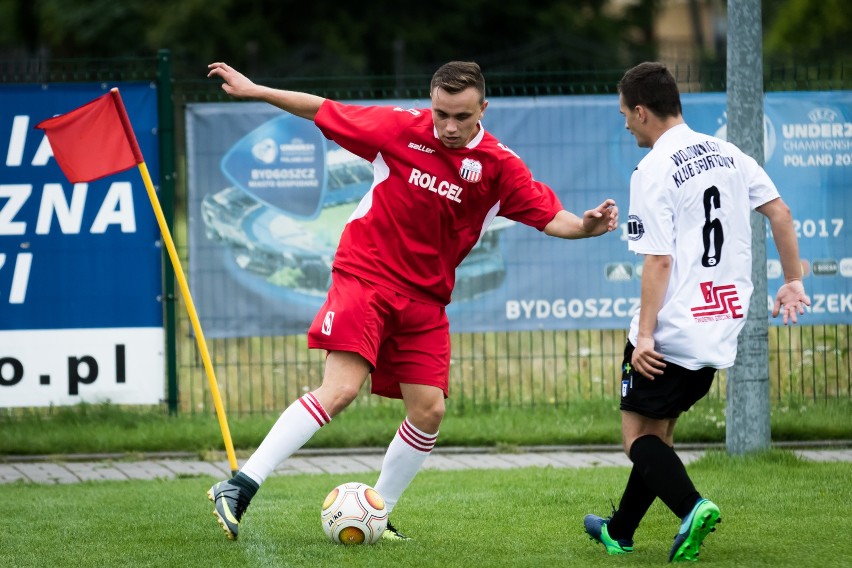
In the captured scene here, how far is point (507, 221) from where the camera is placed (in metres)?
10.1

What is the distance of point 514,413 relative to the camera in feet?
33.6

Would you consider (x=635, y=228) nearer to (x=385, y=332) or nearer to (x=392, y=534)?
(x=385, y=332)

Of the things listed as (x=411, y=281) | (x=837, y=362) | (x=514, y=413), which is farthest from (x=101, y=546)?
(x=837, y=362)

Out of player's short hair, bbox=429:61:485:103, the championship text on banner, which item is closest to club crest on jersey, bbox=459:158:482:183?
player's short hair, bbox=429:61:485:103

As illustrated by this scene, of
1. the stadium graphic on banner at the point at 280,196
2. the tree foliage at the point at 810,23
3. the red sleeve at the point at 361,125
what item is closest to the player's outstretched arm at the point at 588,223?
the red sleeve at the point at 361,125

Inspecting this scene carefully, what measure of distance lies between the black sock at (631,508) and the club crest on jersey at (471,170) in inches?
58.3

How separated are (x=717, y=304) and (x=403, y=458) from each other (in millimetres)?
1727

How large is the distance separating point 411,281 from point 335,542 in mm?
1253

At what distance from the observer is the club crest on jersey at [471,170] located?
588 centimetres

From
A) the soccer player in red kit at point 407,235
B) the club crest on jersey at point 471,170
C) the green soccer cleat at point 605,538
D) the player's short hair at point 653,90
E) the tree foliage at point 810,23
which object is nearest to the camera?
the player's short hair at point 653,90

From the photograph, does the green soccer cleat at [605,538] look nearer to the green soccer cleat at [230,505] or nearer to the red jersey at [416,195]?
the red jersey at [416,195]

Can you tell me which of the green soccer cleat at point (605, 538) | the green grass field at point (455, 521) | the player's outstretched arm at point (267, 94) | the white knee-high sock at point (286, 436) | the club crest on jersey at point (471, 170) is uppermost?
the player's outstretched arm at point (267, 94)

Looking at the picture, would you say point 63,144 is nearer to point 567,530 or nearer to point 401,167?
point 401,167

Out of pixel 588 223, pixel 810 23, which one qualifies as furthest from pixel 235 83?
pixel 810 23
